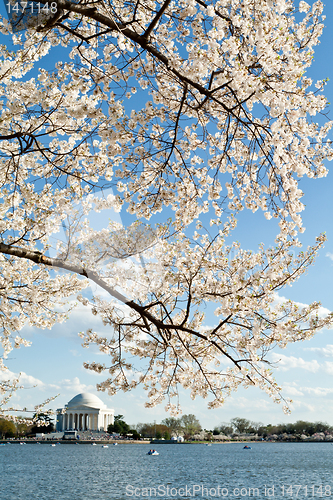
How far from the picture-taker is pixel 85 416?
97.2m

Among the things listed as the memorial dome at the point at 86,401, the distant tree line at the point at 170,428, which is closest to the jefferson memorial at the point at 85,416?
the memorial dome at the point at 86,401

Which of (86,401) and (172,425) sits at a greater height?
(86,401)

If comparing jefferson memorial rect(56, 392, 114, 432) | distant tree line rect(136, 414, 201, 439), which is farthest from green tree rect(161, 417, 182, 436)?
jefferson memorial rect(56, 392, 114, 432)

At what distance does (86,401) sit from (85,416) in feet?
11.9

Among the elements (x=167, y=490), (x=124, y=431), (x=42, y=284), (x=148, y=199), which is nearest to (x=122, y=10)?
(x=148, y=199)

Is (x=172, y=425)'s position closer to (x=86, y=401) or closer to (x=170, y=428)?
(x=170, y=428)

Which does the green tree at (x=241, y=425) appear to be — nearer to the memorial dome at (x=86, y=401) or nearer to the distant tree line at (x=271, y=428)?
the distant tree line at (x=271, y=428)

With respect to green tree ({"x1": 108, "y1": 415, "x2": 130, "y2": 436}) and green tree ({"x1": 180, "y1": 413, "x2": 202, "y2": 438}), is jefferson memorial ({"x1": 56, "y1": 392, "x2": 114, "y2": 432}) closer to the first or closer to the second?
green tree ({"x1": 108, "y1": 415, "x2": 130, "y2": 436})

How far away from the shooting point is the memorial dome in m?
98.7

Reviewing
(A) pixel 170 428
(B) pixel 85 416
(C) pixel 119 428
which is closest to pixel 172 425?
(A) pixel 170 428

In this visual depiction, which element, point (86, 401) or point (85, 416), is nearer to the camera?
point (85, 416)

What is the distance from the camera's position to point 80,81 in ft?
14.9

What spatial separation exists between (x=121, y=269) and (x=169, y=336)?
128 centimetres

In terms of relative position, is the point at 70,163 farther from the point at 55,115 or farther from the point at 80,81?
the point at 80,81
